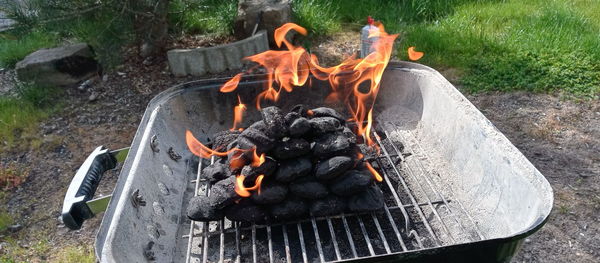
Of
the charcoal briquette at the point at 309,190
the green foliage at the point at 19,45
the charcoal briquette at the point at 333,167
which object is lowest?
the green foliage at the point at 19,45

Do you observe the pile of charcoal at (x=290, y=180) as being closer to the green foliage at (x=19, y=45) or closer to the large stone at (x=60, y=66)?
the large stone at (x=60, y=66)

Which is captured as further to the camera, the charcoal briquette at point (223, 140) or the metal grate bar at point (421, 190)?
the charcoal briquette at point (223, 140)

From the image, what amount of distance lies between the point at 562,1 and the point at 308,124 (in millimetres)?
4487

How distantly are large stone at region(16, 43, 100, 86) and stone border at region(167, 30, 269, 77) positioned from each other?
94 centimetres

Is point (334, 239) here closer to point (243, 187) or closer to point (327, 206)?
point (327, 206)

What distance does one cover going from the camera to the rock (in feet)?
14.8

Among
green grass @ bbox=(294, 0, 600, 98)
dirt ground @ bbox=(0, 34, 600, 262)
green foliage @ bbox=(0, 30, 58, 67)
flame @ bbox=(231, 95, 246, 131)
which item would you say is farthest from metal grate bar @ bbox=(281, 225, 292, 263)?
green foliage @ bbox=(0, 30, 58, 67)

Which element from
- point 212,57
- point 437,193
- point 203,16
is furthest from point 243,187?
point 203,16

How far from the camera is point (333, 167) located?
198 cm

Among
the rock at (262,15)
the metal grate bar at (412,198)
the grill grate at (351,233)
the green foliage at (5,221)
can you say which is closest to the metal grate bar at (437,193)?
the grill grate at (351,233)

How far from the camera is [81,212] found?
1.58 metres

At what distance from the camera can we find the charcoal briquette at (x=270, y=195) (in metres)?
1.96

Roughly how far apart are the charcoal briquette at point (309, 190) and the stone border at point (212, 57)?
8.32ft

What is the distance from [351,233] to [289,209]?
1.01 ft
